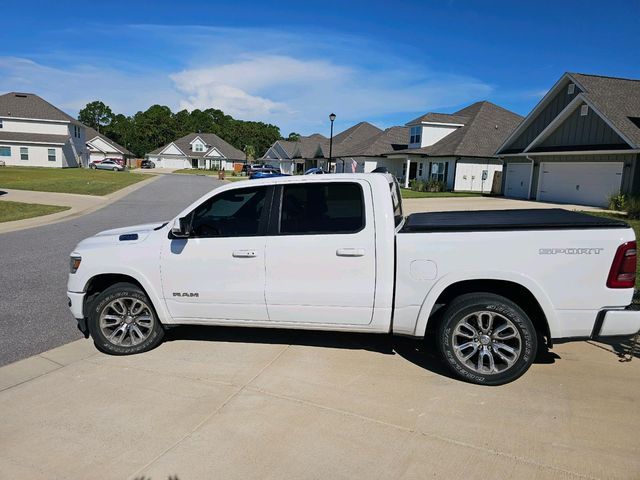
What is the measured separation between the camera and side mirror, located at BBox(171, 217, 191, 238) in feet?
14.8

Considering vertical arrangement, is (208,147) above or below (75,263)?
above

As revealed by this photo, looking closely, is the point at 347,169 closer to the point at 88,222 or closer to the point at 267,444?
the point at 88,222

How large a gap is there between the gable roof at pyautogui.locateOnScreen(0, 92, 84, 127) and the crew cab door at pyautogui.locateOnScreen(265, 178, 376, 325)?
61366 millimetres

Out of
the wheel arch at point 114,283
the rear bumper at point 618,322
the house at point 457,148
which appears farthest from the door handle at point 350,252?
the house at point 457,148

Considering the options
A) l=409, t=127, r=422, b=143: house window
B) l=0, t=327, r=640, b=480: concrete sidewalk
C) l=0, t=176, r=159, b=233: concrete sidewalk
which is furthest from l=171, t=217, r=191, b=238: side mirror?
l=409, t=127, r=422, b=143: house window

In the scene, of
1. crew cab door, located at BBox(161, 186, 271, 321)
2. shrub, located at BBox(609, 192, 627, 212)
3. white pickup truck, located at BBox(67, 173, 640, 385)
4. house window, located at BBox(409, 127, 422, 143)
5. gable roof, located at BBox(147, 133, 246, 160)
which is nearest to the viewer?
white pickup truck, located at BBox(67, 173, 640, 385)

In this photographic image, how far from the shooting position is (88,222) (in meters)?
15.0

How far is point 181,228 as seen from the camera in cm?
454

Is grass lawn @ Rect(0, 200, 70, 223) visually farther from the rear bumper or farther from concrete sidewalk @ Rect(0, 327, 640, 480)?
the rear bumper

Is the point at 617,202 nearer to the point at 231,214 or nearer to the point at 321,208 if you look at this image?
the point at 321,208

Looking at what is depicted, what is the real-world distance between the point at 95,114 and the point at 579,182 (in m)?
138

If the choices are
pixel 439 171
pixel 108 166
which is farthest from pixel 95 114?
pixel 439 171

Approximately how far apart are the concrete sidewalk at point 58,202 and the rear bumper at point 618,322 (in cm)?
1422

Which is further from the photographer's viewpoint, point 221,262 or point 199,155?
point 199,155
